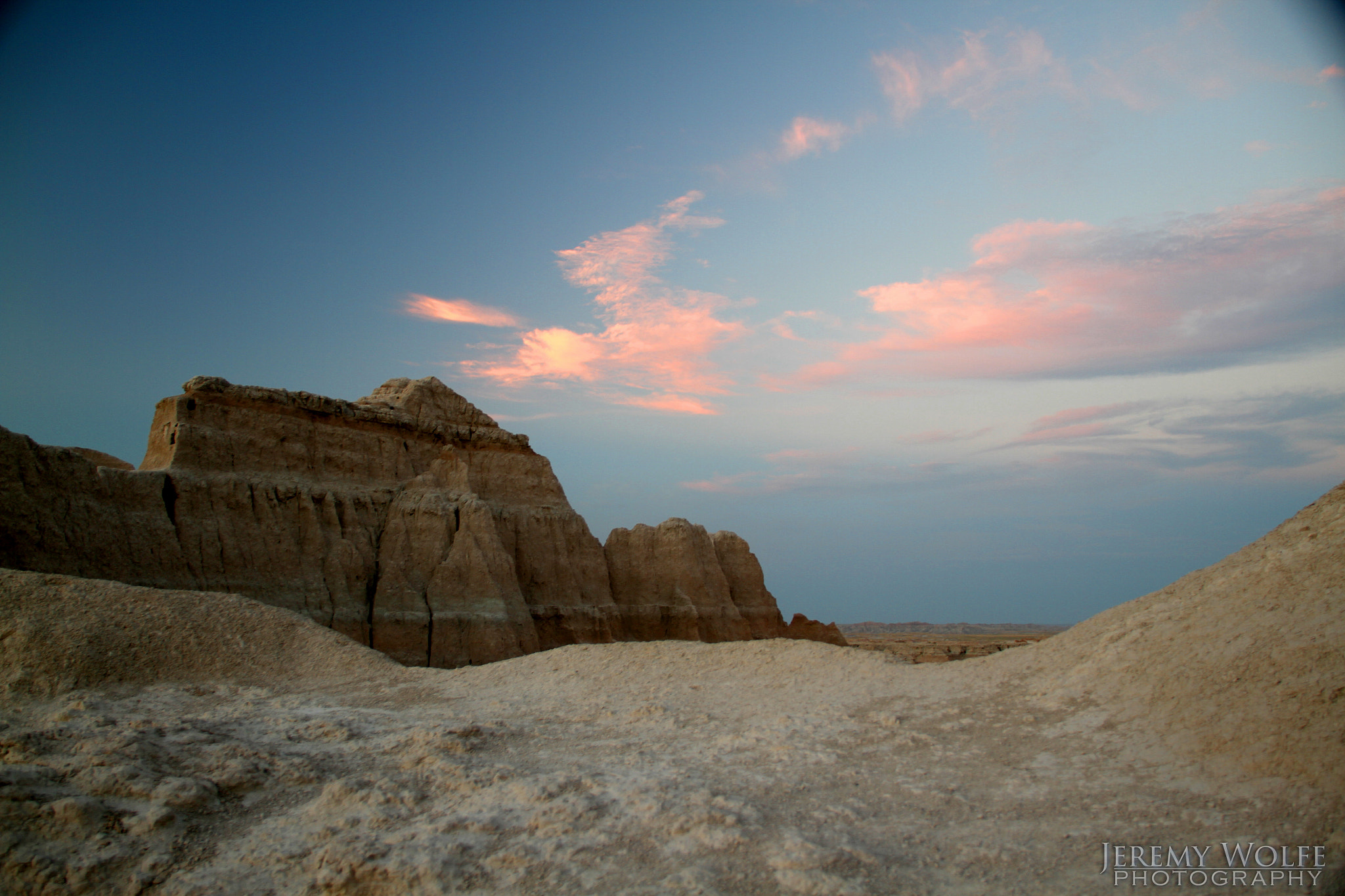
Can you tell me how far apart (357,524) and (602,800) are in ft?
60.8

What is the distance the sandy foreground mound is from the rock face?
5.44 m

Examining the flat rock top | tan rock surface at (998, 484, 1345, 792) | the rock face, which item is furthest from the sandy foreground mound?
the flat rock top

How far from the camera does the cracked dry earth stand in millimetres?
5352

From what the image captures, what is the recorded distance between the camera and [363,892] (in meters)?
5.26

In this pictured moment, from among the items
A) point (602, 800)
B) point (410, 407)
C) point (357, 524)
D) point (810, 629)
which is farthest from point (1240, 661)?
point (810, 629)

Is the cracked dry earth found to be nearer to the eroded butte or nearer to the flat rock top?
the eroded butte

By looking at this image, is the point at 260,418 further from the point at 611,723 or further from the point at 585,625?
the point at 611,723

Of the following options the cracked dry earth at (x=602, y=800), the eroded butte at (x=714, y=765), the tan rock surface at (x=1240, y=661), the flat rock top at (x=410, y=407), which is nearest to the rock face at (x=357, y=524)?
the flat rock top at (x=410, y=407)

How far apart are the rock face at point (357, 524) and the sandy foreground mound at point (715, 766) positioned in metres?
5.44

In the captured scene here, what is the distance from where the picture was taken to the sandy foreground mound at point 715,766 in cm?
544

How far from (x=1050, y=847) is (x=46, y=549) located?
19383 mm

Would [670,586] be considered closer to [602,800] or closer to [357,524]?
[357,524]

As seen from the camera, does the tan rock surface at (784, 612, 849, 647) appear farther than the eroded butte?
Yes

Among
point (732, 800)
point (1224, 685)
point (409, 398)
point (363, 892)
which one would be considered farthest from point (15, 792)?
point (409, 398)
